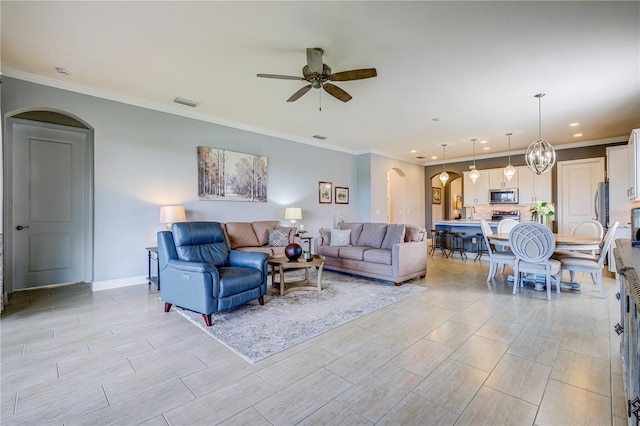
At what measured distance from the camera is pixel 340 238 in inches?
219

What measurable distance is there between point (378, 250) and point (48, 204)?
5105mm

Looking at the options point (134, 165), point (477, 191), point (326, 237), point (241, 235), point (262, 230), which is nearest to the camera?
point (134, 165)

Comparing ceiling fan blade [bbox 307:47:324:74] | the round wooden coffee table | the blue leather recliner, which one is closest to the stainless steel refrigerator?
the round wooden coffee table

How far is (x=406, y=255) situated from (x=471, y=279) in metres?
1.31

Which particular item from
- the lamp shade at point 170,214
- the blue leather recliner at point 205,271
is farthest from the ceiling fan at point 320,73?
the lamp shade at point 170,214

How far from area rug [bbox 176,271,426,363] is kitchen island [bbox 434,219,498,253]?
3.28 m

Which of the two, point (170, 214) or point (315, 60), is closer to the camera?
point (315, 60)

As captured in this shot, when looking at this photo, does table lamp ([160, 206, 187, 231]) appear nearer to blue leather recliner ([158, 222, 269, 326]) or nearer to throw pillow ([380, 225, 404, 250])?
blue leather recliner ([158, 222, 269, 326])

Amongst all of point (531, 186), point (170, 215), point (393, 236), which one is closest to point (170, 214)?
point (170, 215)

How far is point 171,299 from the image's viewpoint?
3.14 m

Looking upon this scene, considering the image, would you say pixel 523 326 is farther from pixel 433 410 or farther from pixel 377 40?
pixel 377 40

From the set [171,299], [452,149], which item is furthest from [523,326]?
[452,149]

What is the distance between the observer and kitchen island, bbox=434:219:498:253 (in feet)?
22.5

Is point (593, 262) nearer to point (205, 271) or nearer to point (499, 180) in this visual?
point (499, 180)
